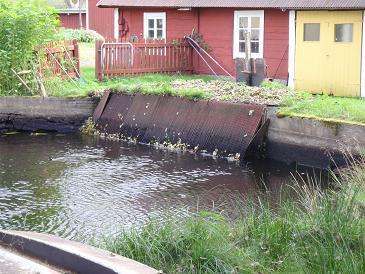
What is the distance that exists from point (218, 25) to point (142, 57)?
2594 millimetres

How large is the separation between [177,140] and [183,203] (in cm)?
504

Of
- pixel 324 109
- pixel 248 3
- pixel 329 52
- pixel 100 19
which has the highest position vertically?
pixel 100 19

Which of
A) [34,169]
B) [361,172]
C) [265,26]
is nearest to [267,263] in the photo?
[361,172]

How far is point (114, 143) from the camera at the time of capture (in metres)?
16.9

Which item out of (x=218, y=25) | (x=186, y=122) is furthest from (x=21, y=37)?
(x=218, y=25)

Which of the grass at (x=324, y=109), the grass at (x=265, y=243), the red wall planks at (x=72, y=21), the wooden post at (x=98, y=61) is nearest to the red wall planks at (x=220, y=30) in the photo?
the wooden post at (x=98, y=61)

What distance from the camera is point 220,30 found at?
73.5 ft

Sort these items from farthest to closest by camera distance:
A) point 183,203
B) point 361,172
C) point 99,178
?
point 99,178 → point 183,203 → point 361,172

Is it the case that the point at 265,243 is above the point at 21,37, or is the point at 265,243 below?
below

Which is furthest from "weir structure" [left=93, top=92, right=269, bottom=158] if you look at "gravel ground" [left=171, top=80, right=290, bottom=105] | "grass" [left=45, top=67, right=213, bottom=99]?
"gravel ground" [left=171, top=80, right=290, bottom=105]

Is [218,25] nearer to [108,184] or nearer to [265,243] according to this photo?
[108,184]

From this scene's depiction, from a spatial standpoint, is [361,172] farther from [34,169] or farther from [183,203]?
[34,169]

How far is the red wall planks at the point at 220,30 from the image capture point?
67.1ft

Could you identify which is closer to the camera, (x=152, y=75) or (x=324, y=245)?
(x=324, y=245)
